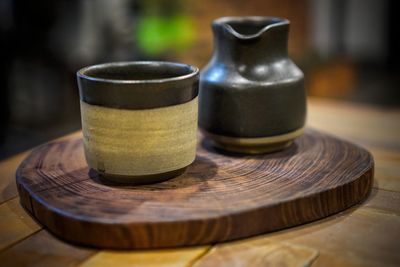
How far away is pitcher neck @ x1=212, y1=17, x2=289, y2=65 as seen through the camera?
79cm

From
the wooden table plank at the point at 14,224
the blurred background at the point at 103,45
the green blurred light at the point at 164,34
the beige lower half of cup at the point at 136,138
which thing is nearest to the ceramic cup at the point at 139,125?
the beige lower half of cup at the point at 136,138

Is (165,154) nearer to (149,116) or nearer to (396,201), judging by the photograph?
(149,116)

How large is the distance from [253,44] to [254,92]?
0.08 meters

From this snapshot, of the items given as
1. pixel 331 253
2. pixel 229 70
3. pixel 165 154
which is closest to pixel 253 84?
pixel 229 70

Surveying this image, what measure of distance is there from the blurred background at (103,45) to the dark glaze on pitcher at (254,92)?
119 cm

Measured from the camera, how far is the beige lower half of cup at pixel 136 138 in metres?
0.65

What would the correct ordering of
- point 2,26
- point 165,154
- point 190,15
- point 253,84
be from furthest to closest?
point 190,15
point 2,26
point 253,84
point 165,154

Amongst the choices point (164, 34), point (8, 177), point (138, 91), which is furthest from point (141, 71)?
point (164, 34)

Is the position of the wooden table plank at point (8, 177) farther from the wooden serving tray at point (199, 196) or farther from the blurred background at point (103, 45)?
the blurred background at point (103, 45)

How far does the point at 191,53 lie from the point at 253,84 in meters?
2.08

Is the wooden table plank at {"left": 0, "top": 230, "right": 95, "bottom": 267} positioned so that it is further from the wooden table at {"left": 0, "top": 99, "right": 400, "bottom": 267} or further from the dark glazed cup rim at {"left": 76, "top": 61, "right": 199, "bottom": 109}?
the dark glazed cup rim at {"left": 76, "top": 61, "right": 199, "bottom": 109}

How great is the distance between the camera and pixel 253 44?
80 cm

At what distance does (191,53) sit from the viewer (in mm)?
2838

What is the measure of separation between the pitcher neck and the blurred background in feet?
3.90
